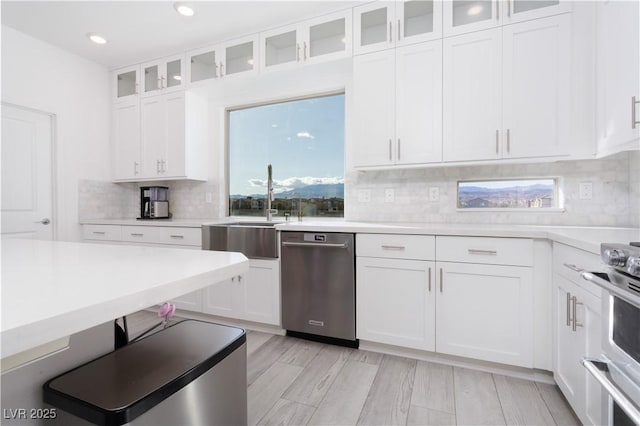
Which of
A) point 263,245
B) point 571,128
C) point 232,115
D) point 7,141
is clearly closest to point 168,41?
point 232,115

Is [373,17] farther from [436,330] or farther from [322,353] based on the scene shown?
[322,353]

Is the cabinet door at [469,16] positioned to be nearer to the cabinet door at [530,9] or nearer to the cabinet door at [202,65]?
the cabinet door at [530,9]

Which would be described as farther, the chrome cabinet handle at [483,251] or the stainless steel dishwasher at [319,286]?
the stainless steel dishwasher at [319,286]

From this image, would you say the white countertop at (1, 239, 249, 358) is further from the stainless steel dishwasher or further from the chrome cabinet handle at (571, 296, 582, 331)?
the chrome cabinet handle at (571, 296, 582, 331)

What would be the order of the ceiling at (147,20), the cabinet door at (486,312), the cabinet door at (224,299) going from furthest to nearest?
1. the cabinet door at (224,299)
2. the ceiling at (147,20)
3. the cabinet door at (486,312)

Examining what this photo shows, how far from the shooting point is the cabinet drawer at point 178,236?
284 cm

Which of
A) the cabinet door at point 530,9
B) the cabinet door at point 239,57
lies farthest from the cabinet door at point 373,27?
the cabinet door at point 239,57

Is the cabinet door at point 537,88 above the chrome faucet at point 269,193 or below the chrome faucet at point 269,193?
above

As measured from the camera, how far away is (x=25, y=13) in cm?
268

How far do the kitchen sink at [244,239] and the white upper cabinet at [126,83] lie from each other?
2.03 m

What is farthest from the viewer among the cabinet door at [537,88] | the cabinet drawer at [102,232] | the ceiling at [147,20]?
the cabinet drawer at [102,232]

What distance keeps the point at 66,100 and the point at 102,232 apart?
4.81 ft

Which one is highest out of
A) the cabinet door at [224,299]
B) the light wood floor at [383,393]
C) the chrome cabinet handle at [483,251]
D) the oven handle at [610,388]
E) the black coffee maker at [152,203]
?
the black coffee maker at [152,203]

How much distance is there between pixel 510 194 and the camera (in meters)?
2.41
